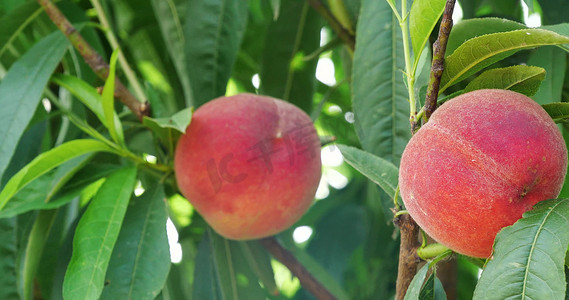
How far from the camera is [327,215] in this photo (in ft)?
7.06

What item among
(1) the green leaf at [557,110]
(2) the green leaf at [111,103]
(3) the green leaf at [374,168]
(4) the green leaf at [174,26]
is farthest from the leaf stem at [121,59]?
(1) the green leaf at [557,110]

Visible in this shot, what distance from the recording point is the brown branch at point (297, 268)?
146cm

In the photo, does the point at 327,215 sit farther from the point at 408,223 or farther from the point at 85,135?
the point at 408,223

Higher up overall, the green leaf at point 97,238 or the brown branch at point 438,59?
the brown branch at point 438,59

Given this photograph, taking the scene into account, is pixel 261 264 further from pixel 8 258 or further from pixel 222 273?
pixel 8 258

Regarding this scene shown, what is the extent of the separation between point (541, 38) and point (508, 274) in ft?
0.81

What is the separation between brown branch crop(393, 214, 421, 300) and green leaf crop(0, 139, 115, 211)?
2.06 feet

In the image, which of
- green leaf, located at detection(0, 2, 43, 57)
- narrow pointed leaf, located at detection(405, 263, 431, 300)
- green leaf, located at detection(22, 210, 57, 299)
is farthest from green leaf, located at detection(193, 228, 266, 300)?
narrow pointed leaf, located at detection(405, 263, 431, 300)

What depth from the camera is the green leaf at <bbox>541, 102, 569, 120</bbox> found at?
2.52 ft

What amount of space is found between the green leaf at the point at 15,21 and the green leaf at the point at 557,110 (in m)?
1.22

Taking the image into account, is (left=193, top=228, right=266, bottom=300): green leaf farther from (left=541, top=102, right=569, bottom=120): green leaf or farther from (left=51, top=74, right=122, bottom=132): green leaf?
(left=541, top=102, right=569, bottom=120): green leaf

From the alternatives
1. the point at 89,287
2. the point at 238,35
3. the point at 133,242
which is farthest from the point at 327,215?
the point at 89,287

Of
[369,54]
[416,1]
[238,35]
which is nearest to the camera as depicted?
[416,1]

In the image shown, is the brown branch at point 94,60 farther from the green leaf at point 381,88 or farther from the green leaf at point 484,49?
the green leaf at point 484,49
